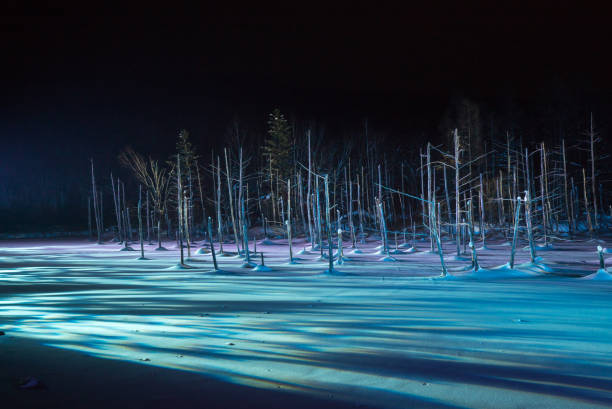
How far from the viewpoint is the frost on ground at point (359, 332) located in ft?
13.9

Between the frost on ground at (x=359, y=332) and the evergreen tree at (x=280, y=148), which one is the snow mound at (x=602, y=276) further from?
the evergreen tree at (x=280, y=148)

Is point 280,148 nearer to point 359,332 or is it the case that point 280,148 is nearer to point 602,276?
point 602,276

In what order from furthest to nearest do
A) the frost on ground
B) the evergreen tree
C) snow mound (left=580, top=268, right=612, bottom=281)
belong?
1. the evergreen tree
2. snow mound (left=580, top=268, right=612, bottom=281)
3. the frost on ground

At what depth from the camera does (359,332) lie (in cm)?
641

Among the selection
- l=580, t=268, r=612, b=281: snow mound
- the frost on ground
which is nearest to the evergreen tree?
the frost on ground

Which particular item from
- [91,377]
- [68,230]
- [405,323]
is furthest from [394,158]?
[91,377]

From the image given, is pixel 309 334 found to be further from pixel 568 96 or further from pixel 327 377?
pixel 568 96

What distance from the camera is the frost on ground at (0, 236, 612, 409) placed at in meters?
4.23

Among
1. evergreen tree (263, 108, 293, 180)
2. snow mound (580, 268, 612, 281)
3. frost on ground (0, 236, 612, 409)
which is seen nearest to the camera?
frost on ground (0, 236, 612, 409)

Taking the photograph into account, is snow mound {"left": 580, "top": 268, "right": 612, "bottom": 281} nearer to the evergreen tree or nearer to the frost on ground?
the frost on ground

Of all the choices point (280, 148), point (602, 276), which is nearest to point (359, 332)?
point (602, 276)

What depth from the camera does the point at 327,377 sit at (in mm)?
4492

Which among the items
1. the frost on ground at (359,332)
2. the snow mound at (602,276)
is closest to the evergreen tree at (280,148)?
the frost on ground at (359,332)

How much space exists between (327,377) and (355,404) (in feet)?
2.36
